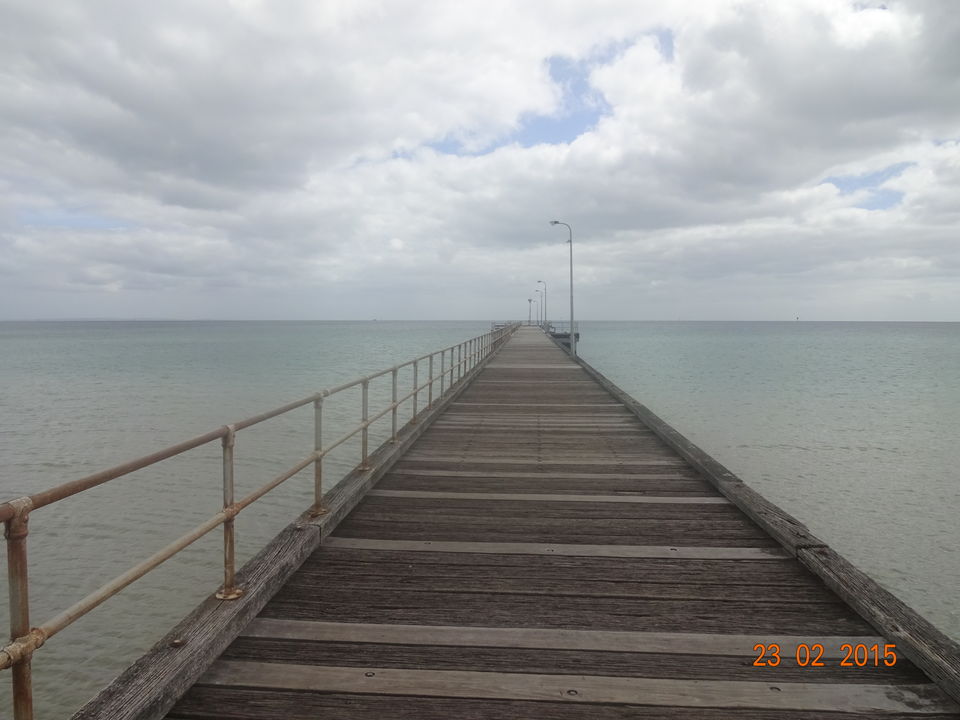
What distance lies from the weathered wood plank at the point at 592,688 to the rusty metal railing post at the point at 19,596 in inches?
35.5

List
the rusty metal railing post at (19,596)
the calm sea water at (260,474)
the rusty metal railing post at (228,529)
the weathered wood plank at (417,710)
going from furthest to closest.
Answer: the calm sea water at (260,474)
the rusty metal railing post at (228,529)
the weathered wood plank at (417,710)
the rusty metal railing post at (19,596)

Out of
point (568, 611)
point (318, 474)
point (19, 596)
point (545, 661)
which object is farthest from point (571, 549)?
point (19, 596)

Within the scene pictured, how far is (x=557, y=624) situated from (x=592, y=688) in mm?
577

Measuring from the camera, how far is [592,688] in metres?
2.70

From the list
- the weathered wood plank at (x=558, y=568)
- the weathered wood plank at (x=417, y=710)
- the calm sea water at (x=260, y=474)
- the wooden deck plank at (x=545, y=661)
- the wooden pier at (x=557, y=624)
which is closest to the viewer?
the weathered wood plank at (x=417, y=710)

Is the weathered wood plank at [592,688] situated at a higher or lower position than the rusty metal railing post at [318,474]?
lower

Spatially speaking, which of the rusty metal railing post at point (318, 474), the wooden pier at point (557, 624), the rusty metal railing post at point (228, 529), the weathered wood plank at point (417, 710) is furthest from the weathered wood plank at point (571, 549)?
the weathered wood plank at point (417, 710)

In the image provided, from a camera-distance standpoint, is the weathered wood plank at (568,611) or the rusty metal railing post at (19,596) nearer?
the rusty metal railing post at (19,596)

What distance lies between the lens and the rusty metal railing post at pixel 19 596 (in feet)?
6.28

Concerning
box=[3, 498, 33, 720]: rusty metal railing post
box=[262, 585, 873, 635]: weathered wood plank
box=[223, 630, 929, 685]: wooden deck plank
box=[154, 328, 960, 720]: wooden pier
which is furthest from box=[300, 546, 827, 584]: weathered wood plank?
box=[3, 498, 33, 720]: rusty metal railing post

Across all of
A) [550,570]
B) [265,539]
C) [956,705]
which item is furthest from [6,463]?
[956,705]

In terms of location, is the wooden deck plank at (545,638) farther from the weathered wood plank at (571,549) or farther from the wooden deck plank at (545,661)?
the weathered wood plank at (571,549)

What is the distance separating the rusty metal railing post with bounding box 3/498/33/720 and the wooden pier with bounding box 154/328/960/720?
29.0 inches
